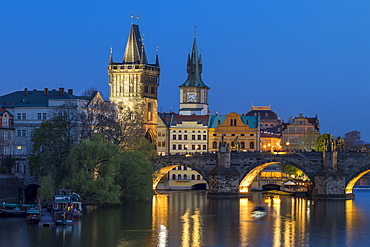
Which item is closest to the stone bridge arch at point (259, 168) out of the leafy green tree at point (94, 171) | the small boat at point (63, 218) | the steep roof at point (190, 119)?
the leafy green tree at point (94, 171)

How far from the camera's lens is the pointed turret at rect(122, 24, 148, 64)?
532ft

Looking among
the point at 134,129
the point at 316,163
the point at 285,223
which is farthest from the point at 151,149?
the point at 285,223

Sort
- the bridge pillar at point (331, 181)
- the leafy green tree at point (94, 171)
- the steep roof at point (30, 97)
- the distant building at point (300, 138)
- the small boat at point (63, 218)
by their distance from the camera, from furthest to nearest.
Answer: the distant building at point (300, 138) < the steep roof at point (30, 97) < the bridge pillar at point (331, 181) < the leafy green tree at point (94, 171) < the small boat at point (63, 218)

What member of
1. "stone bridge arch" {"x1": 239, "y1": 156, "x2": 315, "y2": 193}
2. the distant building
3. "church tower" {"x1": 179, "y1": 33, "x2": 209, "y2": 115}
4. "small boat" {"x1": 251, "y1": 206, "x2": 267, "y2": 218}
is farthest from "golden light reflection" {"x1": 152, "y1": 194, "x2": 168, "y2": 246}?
"church tower" {"x1": 179, "y1": 33, "x2": 209, "y2": 115}

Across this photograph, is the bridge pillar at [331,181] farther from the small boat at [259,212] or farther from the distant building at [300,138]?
the distant building at [300,138]

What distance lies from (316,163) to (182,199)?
1803 centimetres

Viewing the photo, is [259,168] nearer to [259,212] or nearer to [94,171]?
[259,212]

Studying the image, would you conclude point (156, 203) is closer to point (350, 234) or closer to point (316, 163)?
point (316, 163)

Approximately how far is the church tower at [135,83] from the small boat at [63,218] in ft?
224

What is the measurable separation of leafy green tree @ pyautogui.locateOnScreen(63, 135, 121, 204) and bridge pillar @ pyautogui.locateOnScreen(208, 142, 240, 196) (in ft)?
74.6

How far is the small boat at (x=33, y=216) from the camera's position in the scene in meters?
90.4

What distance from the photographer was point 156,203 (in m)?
116

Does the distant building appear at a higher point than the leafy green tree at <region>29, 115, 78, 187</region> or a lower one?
higher

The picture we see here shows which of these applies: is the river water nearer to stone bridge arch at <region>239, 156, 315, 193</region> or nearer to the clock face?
stone bridge arch at <region>239, 156, 315, 193</region>
